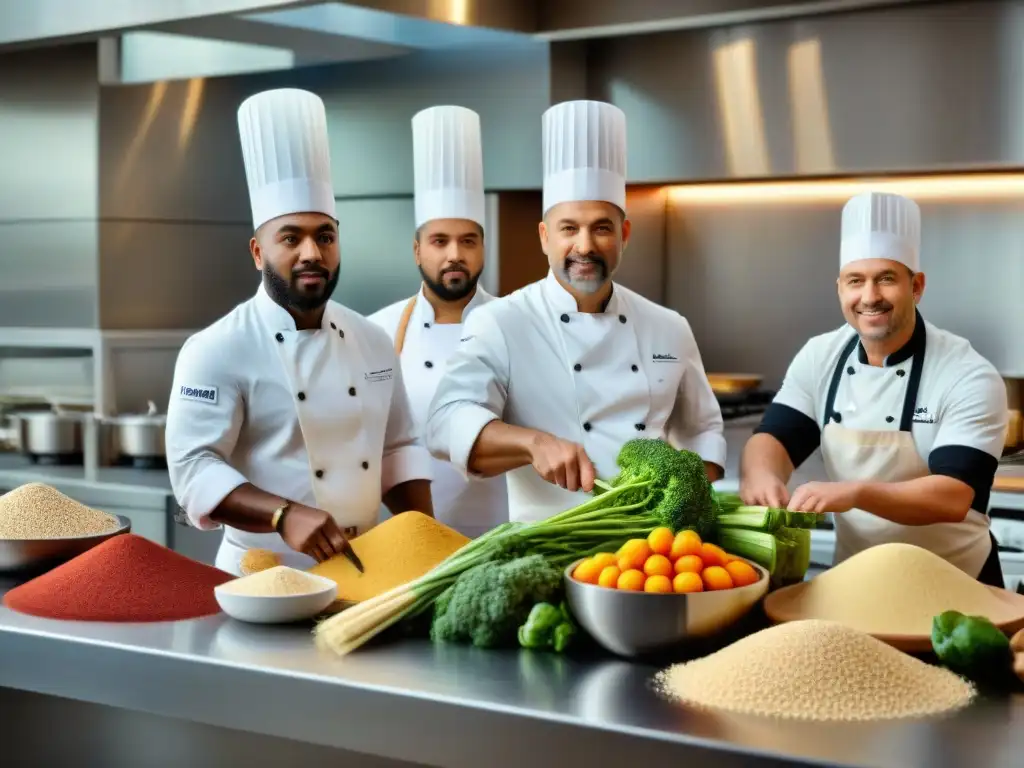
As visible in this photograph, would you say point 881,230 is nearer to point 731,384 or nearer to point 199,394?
point 199,394

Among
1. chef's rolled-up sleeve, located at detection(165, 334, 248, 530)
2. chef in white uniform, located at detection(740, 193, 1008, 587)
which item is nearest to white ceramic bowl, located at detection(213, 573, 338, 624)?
chef's rolled-up sleeve, located at detection(165, 334, 248, 530)

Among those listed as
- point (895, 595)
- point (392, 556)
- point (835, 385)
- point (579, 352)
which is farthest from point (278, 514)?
point (835, 385)

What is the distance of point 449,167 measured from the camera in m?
3.74

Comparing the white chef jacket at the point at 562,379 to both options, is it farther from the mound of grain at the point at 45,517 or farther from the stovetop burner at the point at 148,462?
the stovetop burner at the point at 148,462

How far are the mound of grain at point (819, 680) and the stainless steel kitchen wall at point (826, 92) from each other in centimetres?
275

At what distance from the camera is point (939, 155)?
4.09 m

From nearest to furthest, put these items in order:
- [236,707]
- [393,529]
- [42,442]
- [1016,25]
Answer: [236,707] < [393,529] < [1016,25] < [42,442]

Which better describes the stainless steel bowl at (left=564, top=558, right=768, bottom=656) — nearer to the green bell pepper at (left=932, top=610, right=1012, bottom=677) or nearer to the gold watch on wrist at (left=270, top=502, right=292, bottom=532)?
the green bell pepper at (left=932, top=610, right=1012, bottom=677)

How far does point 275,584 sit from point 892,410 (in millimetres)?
1465

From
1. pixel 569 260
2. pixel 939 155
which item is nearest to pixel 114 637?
pixel 569 260

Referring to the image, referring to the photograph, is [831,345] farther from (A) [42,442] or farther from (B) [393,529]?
(A) [42,442]

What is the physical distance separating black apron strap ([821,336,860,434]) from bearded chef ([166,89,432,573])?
3.23 feet

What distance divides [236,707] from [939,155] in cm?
312

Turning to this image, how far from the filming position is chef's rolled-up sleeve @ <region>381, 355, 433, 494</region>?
2.86 m
